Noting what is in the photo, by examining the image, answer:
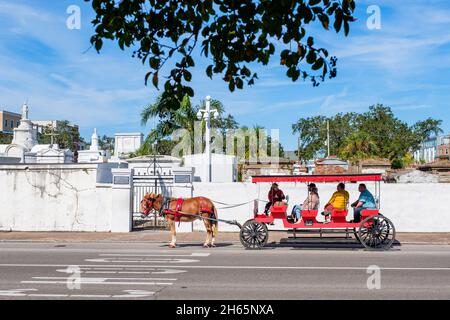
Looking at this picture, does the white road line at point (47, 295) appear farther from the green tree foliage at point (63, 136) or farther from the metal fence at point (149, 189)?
the green tree foliage at point (63, 136)

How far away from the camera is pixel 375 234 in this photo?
15.7 meters

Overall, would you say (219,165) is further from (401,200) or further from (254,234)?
(254,234)

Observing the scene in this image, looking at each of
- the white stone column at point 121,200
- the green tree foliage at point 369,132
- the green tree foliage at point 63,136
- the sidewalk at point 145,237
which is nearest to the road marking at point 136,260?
the sidewalk at point 145,237

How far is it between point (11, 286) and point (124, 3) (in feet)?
21.5

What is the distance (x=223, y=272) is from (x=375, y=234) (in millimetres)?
5986

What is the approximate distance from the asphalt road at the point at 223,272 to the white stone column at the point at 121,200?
429cm

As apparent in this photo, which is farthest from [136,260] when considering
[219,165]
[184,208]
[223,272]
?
[219,165]

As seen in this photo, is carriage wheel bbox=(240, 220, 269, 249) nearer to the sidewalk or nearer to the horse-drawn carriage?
the horse-drawn carriage

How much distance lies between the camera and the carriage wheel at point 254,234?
16.1 m

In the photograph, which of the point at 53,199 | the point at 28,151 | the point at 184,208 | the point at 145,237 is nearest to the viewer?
the point at 184,208

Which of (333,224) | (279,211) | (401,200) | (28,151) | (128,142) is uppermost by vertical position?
(128,142)

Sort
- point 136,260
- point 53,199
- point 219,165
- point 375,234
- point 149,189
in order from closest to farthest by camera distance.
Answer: point 136,260, point 375,234, point 53,199, point 149,189, point 219,165
